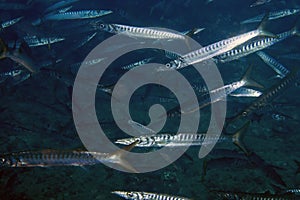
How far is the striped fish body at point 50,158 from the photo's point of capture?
3.99m

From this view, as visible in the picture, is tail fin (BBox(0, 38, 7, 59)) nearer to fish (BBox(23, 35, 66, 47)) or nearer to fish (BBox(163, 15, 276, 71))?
fish (BBox(163, 15, 276, 71))

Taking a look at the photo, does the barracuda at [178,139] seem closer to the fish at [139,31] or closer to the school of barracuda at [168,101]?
the school of barracuda at [168,101]

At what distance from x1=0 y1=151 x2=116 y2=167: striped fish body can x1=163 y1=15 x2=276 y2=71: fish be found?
10.4 feet

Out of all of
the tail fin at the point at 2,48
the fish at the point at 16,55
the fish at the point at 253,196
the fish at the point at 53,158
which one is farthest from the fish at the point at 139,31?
the fish at the point at 253,196

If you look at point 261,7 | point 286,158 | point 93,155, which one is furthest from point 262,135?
point 261,7

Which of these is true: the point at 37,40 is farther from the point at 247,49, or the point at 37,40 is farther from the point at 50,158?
the point at 247,49

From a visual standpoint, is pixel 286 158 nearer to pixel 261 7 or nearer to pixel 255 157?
pixel 255 157

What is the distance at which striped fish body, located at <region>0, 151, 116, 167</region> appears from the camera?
13.1ft

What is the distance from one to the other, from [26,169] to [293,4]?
48.8ft

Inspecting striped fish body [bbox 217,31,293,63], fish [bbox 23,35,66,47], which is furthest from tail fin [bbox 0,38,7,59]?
striped fish body [bbox 217,31,293,63]

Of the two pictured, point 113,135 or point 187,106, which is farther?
point 113,135

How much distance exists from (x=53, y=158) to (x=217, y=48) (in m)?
4.23

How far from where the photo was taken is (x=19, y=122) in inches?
259

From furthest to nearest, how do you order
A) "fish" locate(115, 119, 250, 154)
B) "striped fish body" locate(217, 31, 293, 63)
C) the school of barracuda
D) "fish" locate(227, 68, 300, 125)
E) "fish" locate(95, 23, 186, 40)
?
"fish" locate(95, 23, 186, 40) → "striped fish body" locate(217, 31, 293, 63) → "fish" locate(227, 68, 300, 125) → "fish" locate(115, 119, 250, 154) → the school of barracuda
